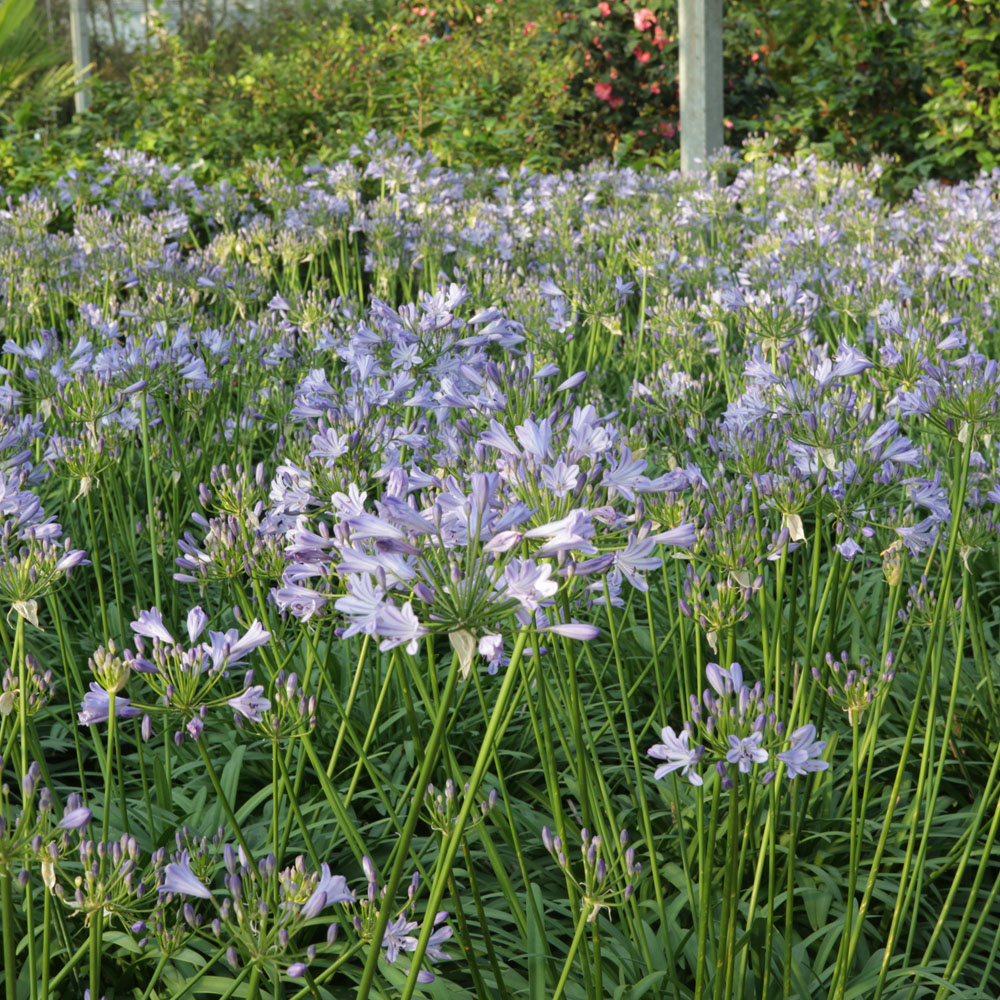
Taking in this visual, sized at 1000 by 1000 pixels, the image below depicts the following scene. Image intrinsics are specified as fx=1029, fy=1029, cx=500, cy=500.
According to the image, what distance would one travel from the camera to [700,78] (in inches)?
368

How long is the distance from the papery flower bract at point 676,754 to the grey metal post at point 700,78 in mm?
8168

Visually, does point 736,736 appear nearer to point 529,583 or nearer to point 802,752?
point 802,752

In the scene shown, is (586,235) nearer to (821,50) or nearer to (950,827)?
(950,827)

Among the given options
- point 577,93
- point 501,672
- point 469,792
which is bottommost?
point 501,672

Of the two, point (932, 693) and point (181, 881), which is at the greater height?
point (181, 881)

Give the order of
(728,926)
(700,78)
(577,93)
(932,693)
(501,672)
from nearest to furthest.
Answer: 1. (728,926)
2. (932,693)
3. (501,672)
4. (700,78)
5. (577,93)

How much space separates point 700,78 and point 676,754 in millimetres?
8817

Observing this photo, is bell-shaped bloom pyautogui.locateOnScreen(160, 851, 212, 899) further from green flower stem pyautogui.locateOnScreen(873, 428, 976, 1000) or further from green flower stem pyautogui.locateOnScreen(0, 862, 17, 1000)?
green flower stem pyautogui.locateOnScreen(873, 428, 976, 1000)

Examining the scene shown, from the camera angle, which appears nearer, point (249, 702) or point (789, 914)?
point (249, 702)

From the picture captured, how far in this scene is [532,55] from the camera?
40.5 feet

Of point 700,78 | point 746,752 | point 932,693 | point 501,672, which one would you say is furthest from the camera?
point 700,78

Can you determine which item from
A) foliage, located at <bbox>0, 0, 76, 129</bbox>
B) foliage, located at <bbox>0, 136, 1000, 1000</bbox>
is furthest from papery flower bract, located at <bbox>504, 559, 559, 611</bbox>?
foliage, located at <bbox>0, 0, 76, 129</bbox>

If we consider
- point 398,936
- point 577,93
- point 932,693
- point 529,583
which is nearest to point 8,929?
point 398,936

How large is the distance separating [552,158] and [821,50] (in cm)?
372
